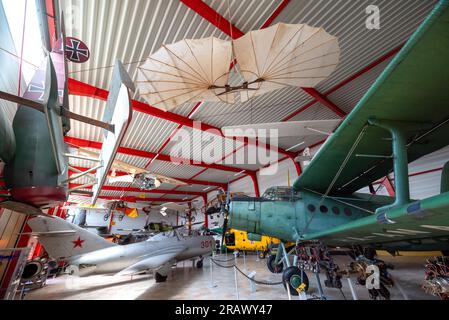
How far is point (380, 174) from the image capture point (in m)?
5.04

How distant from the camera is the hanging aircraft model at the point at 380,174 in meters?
2.21

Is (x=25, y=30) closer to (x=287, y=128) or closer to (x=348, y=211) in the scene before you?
(x=287, y=128)

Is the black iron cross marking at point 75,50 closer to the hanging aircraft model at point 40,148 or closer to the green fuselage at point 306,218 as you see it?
the hanging aircraft model at point 40,148

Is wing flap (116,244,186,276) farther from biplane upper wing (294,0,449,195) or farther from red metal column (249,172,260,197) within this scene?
red metal column (249,172,260,197)

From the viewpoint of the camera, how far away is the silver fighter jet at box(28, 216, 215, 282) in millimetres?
6719

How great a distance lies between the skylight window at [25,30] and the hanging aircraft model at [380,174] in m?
5.73

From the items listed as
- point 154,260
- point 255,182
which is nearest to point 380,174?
point 154,260

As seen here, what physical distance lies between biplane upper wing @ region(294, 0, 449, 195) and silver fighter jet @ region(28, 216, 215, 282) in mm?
6028

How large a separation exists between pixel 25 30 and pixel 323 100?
9543mm

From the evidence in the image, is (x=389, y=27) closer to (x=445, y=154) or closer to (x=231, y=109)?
(x=231, y=109)

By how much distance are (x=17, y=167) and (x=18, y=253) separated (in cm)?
306
